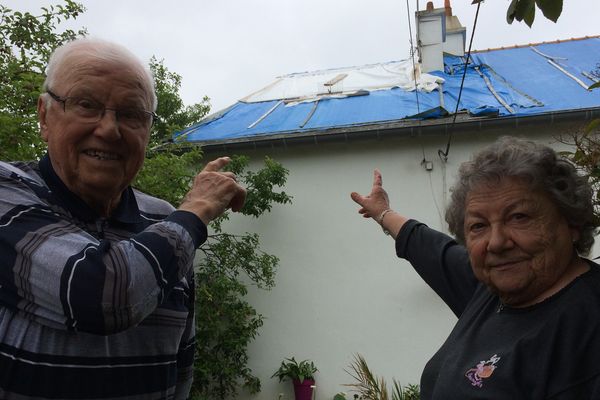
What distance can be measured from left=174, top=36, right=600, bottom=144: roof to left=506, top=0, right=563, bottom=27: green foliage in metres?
5.26

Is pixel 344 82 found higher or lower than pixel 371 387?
higher

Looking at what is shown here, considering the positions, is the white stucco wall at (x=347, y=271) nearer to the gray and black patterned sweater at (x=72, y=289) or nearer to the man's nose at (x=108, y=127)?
the gray and black patterned sweater at (x=72, y=289)

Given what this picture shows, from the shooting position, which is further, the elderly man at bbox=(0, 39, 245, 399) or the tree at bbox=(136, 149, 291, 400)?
the tree at bbox=(136, 149, 291, 400)

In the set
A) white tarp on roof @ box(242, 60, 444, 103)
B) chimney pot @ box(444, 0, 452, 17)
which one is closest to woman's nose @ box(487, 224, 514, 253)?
white tarp on roof @ box(242, 60, 444, 103)

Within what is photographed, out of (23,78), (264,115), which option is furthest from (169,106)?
(23,78)

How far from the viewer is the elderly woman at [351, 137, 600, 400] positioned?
4.92ft

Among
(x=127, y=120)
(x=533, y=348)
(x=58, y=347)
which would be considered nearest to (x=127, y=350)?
(x=58, y=347)

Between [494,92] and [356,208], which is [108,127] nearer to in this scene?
[356,208]

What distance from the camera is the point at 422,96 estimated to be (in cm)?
820

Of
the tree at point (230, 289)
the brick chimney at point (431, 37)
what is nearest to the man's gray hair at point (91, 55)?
the tree at point (230, 289)

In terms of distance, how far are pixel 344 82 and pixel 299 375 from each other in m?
5.40

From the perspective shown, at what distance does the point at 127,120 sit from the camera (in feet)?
5.29

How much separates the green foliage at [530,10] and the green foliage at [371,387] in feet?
16.4

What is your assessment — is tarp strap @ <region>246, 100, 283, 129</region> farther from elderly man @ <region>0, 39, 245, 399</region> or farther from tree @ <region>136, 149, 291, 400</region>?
elderly man @ <region>0, 39, 245, 399</region>
